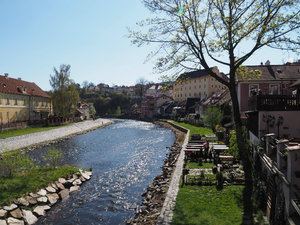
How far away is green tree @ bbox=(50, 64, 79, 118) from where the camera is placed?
1973 inches

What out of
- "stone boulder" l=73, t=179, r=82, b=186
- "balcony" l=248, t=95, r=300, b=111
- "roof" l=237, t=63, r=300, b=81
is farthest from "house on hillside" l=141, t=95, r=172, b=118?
"balcony" l=248, t=95, r=300, b=111

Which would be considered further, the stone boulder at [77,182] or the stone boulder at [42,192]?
the stone boulder at [77,182]

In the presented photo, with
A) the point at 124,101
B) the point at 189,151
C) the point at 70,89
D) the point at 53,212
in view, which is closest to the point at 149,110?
the point at 124,101

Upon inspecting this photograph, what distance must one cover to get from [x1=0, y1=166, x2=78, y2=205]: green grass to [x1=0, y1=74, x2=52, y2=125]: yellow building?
30701mm

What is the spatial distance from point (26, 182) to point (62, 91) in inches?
1600

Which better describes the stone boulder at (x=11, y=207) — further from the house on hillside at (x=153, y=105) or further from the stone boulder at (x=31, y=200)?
the house on hillside at (x=153, y=105)

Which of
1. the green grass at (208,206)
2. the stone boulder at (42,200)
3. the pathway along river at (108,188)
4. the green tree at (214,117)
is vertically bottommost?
the pathway along river at (108,188)

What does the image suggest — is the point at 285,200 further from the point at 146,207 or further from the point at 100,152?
the point at 100,152

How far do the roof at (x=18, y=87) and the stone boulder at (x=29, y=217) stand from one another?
3511cm

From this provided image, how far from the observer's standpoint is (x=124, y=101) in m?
126

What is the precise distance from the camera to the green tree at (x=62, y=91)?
50.1m

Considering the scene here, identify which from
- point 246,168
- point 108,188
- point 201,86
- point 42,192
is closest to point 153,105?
point 201,86

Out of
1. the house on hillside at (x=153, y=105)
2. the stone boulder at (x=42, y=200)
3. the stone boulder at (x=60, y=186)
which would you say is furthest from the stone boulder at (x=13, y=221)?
the house on hillside at (x=153, y=105)

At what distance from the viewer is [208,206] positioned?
8.82 metres
